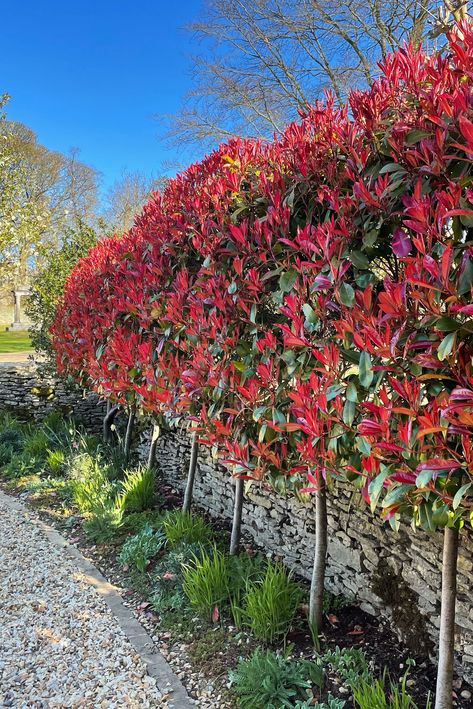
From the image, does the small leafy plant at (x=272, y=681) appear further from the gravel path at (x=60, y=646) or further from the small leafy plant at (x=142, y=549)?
the small leafy plant at (x=142, y=549)

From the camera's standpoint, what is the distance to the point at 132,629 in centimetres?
266

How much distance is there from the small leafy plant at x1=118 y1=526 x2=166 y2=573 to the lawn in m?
10.7

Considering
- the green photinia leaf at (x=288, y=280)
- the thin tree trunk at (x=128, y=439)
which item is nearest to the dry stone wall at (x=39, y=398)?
the thin tree trunk at (x=128, y=439)

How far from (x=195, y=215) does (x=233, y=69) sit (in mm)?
9634

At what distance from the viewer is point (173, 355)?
3477 millimetres

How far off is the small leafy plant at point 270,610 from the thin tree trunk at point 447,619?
2.35ft

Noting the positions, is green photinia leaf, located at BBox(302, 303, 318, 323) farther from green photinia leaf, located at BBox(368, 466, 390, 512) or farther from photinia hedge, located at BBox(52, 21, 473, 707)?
green photinia leaf, located at BBox(368, 466, 390, 512)

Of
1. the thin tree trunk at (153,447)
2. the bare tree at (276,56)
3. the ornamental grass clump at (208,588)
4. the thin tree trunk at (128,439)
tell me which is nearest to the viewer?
the ornamental grass clump at (208,588)

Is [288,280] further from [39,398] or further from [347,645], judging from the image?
[39,398]

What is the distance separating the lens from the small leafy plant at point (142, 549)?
3252 mm

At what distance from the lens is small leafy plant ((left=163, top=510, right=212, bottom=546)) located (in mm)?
3348

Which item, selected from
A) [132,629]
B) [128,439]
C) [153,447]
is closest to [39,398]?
Result: [128,439]

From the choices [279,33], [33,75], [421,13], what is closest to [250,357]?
[421,13]

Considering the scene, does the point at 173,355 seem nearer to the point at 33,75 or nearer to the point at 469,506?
the point at 469,506
